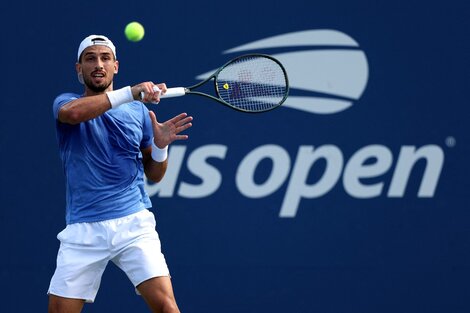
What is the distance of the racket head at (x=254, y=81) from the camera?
5680 mm

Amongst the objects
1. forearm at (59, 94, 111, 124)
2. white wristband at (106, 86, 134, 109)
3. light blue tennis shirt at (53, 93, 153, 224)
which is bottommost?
light blue tennis shirt at (53, 93, 153, 224)

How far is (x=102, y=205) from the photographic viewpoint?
→ 5.25 metres

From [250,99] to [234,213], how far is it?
1141 mm

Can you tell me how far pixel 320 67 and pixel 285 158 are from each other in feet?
1.90

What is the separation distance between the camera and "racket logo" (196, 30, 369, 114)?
22.0 feet

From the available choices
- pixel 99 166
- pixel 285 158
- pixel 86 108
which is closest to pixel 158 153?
pixel 99 166

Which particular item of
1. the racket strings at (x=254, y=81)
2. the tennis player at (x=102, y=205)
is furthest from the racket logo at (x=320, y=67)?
the tennis player at (x=102, y=205)

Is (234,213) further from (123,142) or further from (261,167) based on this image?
(123,142)

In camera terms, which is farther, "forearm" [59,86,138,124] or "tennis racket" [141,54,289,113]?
"tennis racket" [141,54,289,113]

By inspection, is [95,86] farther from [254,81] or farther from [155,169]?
[254,81]

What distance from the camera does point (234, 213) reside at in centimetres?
671

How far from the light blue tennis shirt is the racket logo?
1.61m

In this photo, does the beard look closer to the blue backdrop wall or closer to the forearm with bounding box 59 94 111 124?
the forearm with bounding box 59 94 111 124

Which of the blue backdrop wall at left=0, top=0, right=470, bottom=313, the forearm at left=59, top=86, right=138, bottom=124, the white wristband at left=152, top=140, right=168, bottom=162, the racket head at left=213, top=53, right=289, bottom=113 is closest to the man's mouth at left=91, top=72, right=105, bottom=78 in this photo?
the forearm at left=59, top=86, right=138, bottom=124
